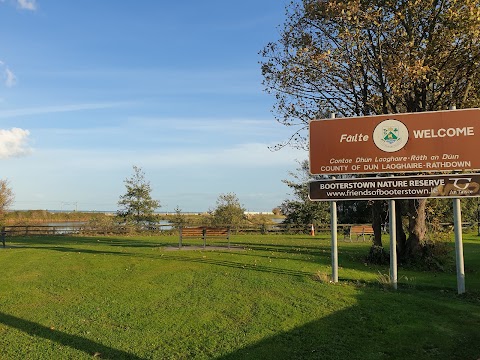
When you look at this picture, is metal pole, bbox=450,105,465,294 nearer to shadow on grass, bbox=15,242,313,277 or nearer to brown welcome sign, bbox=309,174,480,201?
brown welcome sign, bbox=309,174,480,201

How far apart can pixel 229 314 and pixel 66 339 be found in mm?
2658

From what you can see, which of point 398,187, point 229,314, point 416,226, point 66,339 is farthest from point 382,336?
point 416,226

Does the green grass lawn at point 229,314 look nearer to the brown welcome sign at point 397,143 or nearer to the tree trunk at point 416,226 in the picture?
the tree trunk at point 416,226

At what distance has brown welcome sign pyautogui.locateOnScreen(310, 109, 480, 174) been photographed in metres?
10.3

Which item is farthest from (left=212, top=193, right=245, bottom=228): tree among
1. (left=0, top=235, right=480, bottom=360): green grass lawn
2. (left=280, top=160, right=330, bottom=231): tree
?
(left=0, top=235, right=480, bottom=360): green grass lawn

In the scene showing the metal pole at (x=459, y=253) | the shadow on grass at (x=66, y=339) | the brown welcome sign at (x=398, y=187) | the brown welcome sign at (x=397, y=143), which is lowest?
the shadow on grass at (x=66, y=339)

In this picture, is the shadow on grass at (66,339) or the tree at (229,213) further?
the tree at (229,213)

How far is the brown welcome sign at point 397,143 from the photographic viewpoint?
33.9 feet

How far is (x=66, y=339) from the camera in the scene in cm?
629

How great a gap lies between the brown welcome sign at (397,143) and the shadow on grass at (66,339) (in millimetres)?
7129

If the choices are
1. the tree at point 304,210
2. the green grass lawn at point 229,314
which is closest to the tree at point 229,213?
the tree at point 304,210

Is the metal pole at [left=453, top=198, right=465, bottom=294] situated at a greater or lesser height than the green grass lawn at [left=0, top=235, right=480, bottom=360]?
greater

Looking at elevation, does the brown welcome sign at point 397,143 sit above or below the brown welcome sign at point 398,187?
above

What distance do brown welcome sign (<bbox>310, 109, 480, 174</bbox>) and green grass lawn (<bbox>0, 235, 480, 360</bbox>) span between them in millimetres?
2912
